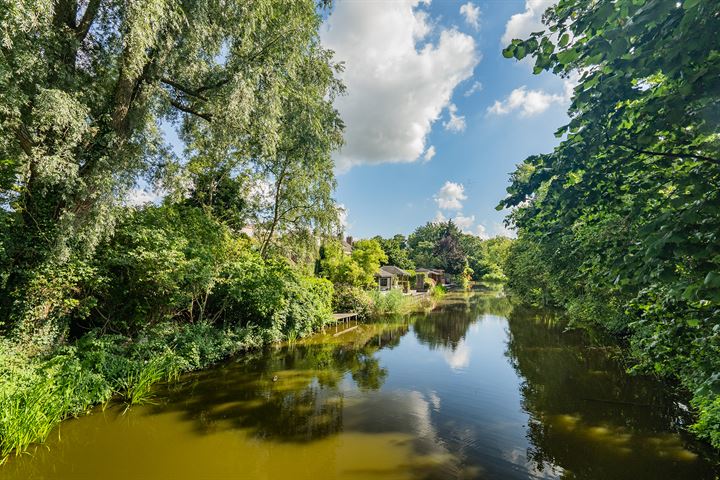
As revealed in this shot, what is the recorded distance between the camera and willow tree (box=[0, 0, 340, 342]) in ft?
21.2

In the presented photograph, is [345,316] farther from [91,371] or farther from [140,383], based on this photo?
[91,371]

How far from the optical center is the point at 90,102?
7.95 m

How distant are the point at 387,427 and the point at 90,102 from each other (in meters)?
10.3

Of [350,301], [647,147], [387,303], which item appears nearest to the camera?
[647,147]

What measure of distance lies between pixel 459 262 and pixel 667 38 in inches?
2498

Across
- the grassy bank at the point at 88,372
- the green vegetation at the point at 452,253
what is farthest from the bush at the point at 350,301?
the green vegetation at the point at 452,253

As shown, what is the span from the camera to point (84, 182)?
7.29 meters

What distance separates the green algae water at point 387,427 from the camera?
17.8 ft

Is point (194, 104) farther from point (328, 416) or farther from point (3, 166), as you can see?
point (328, 416)

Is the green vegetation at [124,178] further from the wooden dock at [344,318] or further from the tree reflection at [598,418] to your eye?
the tree reflection at [598,418]

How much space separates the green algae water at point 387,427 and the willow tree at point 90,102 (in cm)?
365

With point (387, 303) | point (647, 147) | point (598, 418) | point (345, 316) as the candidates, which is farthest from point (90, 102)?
point (387, 303)

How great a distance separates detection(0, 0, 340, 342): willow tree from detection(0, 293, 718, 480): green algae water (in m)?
3.65

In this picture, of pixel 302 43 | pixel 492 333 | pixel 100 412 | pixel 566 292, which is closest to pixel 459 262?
pixel 492 333
